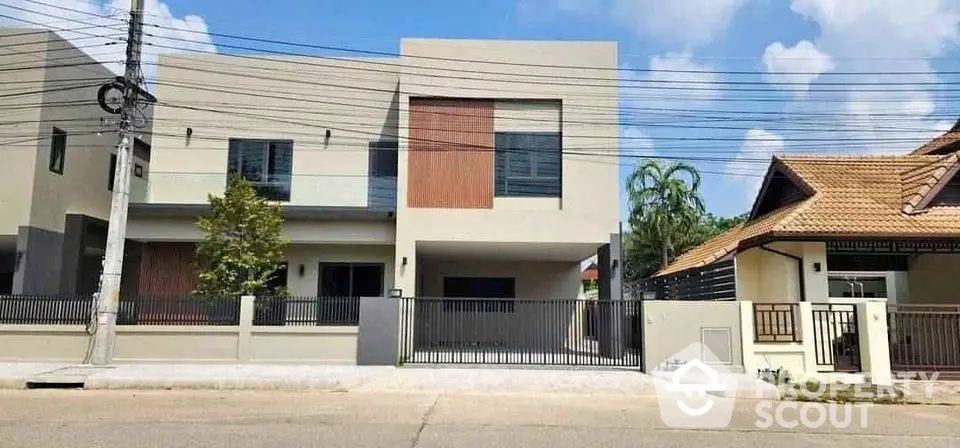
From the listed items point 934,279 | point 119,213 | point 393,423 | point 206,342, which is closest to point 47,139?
point 119,213

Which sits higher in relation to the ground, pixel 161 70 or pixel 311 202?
pixel 161 70

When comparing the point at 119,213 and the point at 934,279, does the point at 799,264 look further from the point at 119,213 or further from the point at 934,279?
the point at 119,213

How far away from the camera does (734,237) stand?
17.4 meters

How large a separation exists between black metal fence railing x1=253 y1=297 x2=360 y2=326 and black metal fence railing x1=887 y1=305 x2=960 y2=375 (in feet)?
35.9

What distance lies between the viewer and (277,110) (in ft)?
63.5

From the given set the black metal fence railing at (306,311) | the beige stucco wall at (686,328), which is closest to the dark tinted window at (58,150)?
the black metal fence railing at (306,311)

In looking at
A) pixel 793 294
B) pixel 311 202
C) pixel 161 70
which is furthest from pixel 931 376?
pixel 161 70

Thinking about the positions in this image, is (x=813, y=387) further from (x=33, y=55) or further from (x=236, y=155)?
(x=33, y=55)

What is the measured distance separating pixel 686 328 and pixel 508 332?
12.1 feet

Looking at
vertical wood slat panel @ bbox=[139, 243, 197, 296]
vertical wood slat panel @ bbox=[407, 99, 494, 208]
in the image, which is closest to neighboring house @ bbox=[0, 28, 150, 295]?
vertical wood slat panel @ bbox=[139, 243, 197, 296]

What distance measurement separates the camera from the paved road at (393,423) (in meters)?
7.01

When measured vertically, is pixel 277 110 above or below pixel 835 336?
above

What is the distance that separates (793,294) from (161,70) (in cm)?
1778

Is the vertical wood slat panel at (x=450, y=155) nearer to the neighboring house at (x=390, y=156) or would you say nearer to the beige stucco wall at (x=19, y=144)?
the neighboring house at (x=390, y=156)
